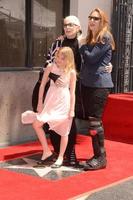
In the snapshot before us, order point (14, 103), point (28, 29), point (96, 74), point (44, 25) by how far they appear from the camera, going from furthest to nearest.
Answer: point (44, 25) < point (28, 29) < point (14, 103) < point (96, 74)

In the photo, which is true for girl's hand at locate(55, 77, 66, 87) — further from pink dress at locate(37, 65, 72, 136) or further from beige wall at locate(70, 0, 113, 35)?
beige wall at locate(70, 0, 113, 35)

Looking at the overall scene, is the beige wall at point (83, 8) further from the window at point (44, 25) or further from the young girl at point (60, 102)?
the young girl at point (60, 102)

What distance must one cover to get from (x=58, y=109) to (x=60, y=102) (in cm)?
9

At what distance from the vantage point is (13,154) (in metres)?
6.45

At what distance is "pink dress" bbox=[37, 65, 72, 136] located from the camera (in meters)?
5.62

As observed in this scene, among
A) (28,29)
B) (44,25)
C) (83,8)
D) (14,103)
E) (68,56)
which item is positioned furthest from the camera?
(83,8)

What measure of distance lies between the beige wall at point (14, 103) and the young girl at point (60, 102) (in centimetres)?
131

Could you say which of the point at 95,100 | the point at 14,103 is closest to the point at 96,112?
the point at 95,100

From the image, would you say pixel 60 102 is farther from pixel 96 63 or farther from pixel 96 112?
pixel 96 63

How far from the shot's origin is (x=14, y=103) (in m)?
7.06

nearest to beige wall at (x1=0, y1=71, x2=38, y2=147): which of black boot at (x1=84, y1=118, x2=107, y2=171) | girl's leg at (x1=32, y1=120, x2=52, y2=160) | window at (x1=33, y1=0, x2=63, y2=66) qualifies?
window at (x1=33, y1=0, x2=63, y2=66)

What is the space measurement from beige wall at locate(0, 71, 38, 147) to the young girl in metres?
1.31

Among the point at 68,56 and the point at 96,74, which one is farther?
the point at 96,74

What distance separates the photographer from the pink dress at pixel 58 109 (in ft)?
18.4
